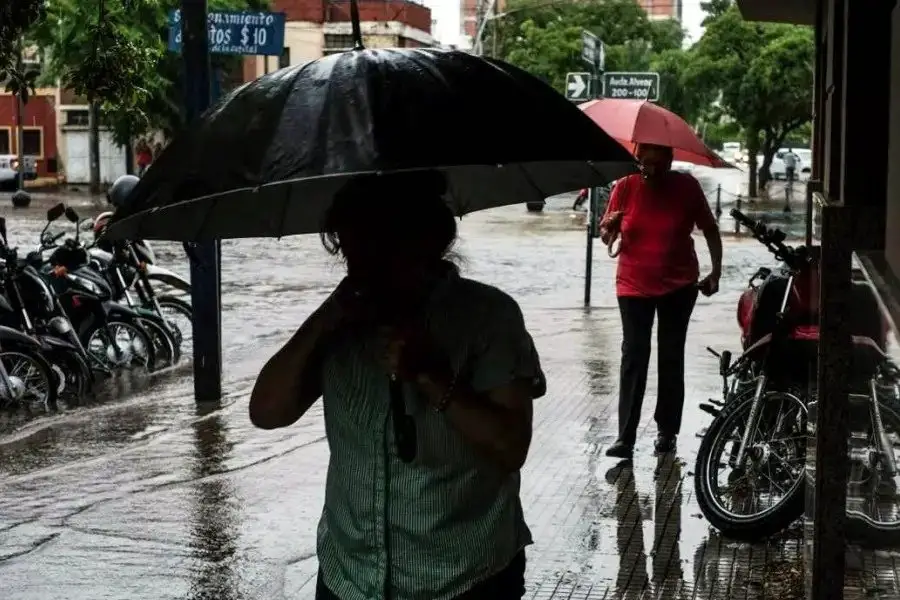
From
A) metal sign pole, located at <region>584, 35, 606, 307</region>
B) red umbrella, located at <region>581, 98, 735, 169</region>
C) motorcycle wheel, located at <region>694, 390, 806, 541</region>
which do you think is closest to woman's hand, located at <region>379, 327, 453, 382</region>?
motorcycle wheel, located at <region>694, 390, 806, 541</region>

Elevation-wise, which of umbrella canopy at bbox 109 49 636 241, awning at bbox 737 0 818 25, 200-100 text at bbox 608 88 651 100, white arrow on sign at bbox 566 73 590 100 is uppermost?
awning at bbox 737 0 818 25

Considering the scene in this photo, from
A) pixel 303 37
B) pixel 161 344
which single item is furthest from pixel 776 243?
pixel 303 37

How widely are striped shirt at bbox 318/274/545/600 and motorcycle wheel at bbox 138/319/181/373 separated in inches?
363

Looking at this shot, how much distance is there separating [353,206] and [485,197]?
2.74 ft

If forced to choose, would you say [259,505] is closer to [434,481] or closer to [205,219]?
[205,219]

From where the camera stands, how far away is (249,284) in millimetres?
18672

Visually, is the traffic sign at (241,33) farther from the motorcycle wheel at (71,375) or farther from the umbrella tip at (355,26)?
the umbrella tip at (355,26)

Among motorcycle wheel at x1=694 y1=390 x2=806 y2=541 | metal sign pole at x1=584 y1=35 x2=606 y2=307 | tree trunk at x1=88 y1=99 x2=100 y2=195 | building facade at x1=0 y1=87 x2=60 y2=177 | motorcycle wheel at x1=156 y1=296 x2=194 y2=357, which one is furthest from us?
building facade at x1=0 y1=87 x2=60 y2=177

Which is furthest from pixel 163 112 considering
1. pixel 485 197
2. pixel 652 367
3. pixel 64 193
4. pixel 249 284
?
pixel 485 197

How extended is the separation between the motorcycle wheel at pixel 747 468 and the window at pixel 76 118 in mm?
52740

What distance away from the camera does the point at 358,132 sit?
2.71 meters

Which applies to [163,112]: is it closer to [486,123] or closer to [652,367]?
[652,367]

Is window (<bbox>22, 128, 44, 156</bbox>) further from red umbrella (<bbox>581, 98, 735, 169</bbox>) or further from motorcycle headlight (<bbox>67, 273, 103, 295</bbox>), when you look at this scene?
red umbrella (<bbox>581, 98, 735, 169</bbox>)

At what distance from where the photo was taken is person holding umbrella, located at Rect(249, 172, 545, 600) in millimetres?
2721
